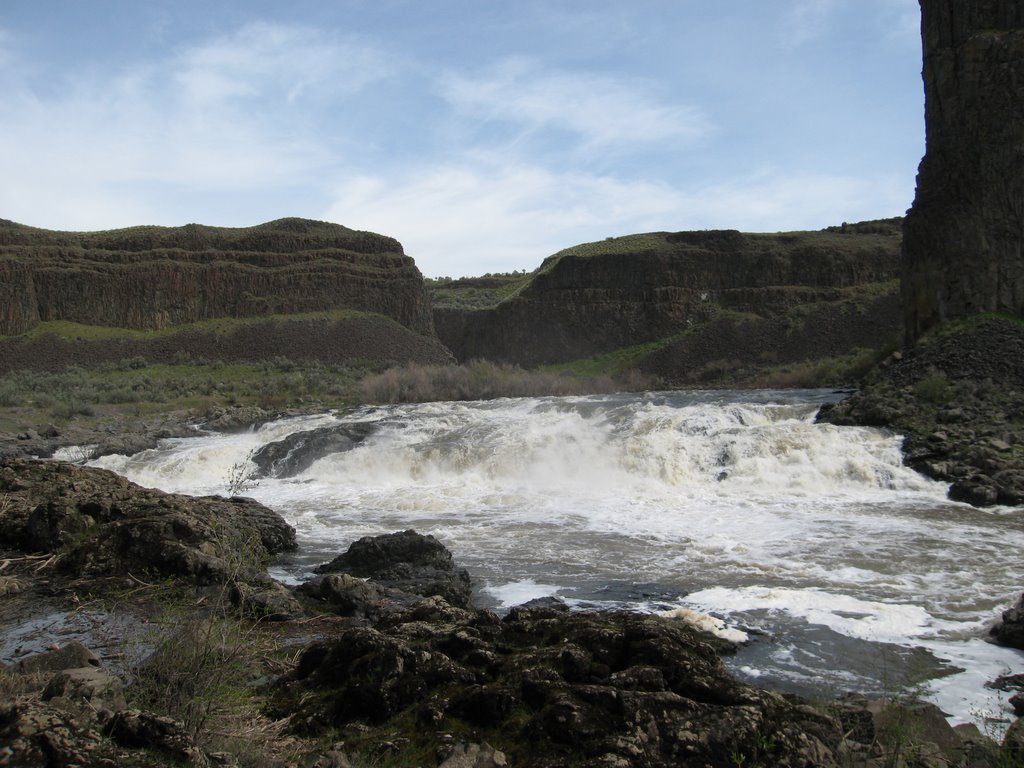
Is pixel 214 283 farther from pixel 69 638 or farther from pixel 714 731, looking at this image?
pixel 714 731

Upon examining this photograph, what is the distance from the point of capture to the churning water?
30.4ft

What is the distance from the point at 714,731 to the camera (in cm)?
479

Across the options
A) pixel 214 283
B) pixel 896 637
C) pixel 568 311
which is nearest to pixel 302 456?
pixel 896 637

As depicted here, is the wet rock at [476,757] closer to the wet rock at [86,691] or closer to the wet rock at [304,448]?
the wet rock at [86,691]

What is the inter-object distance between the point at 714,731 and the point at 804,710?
30.8 inches

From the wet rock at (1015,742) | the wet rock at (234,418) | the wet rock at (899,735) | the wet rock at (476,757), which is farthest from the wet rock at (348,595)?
the wet rock at (234,418)

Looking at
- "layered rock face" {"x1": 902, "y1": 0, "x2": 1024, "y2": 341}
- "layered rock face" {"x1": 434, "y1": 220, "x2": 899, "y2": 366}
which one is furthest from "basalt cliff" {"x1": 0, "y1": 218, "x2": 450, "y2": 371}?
"layered rock face" {"x1": 902, "y1": 0, "x2": 1024, "y2": 341}

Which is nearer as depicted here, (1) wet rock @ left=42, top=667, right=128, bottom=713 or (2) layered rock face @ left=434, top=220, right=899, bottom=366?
(1) wet rock @ left=42, top=667, right=128, bottom=713

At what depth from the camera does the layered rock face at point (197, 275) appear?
58156 millimetres

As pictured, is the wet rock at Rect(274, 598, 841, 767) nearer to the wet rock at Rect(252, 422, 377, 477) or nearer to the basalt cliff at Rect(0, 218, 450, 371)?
the wet rock at Rect(252, 422, 377, 477)

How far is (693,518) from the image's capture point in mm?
17328

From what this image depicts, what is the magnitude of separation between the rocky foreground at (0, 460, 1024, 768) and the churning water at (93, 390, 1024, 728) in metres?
1.68

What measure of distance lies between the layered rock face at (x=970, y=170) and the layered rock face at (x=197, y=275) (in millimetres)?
42181

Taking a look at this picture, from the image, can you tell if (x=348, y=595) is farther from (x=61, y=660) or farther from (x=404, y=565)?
(x=61, y=660)
